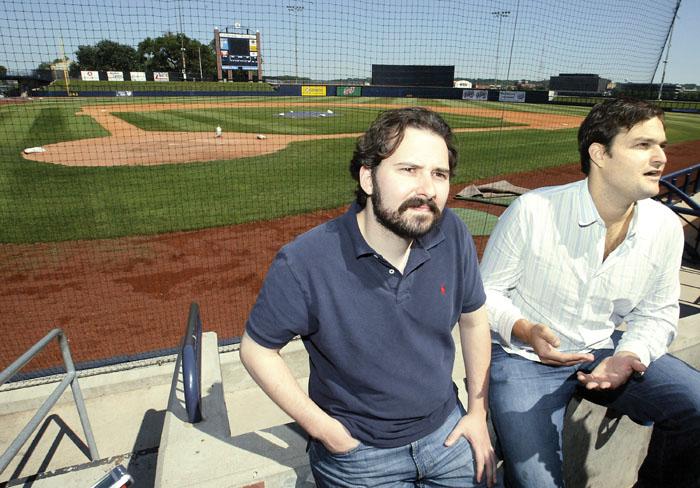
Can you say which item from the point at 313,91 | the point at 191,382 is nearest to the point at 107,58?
the point at 313,91

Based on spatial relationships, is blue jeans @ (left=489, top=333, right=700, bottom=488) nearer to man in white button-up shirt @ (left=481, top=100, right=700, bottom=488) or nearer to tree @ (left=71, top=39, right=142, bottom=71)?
man in white button-up shirt @ (left=481, top=100, right=700, bottom=488)

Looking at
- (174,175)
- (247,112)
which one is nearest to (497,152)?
(174,175)

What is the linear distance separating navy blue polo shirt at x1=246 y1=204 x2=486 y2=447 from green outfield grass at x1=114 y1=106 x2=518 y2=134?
18544mm

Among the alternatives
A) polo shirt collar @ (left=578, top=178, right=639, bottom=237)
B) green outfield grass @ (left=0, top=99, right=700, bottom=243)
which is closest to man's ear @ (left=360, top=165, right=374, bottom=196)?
polo shirt collar @ (left=578, top=178, right=639, bottom=237)

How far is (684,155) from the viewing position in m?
17.7

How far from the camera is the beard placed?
5.50 feet

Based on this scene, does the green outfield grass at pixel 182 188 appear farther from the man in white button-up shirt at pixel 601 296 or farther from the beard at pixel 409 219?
the beard at pixel 409 219

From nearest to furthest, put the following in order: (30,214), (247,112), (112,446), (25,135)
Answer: (112,446)
(30,214)
(25,135)
(247,112)

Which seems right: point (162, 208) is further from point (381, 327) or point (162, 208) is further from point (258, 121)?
point (258, 121)

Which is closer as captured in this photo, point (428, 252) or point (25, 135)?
point (428, 252)

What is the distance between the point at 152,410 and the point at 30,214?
6.90 meters

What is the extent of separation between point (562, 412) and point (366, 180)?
1372 mm

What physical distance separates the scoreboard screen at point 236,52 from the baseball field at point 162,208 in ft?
90.3

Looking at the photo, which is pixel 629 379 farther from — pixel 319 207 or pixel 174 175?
pixel 174 175
